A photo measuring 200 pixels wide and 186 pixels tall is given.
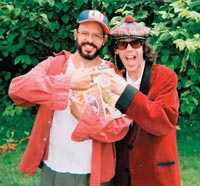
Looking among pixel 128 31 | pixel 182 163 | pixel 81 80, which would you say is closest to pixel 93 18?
pixel 128 31

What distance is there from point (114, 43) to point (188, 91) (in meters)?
2.87

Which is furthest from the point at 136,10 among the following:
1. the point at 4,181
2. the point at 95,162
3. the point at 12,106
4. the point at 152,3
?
the point at 95,162

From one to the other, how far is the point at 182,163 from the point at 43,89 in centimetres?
309

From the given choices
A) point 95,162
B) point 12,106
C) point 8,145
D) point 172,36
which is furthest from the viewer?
A: point 12,106

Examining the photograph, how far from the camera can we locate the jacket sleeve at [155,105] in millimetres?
3193

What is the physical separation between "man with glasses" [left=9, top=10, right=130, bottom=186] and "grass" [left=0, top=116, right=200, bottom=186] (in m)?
1.91

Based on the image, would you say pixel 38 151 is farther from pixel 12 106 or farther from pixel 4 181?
pixel 12 106

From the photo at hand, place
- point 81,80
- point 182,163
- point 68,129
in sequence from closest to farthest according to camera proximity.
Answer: point 81,80
point 68,129
point 182,163

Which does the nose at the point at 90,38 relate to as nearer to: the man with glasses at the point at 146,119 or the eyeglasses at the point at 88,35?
the eyeglasses at the point at 88,35

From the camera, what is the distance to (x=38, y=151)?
3496mm

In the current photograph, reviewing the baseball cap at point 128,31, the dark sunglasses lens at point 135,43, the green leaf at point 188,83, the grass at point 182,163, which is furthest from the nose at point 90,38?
the green leaf at point 188,83

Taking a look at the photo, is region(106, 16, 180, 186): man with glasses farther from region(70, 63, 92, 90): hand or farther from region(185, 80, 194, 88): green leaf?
region(185, 80, 194, 88): green leaf

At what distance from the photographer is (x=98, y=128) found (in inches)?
130

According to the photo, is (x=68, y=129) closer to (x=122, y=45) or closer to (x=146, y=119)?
(x=146, y=119)
